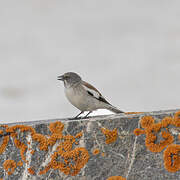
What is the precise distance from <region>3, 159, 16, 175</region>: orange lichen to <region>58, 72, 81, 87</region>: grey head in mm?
1886

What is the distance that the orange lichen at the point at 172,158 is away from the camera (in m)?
2.44

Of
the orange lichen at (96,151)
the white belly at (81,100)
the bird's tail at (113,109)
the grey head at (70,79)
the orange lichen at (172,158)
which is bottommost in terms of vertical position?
the orange lichen at (172,158)

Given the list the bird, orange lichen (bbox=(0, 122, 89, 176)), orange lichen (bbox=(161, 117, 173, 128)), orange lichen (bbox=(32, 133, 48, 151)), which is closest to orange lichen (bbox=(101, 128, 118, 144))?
orange lichen (bbox=(0, 122, 89, 176))

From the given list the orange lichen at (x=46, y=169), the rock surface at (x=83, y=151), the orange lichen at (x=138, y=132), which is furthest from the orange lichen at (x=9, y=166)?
the orange lichen at (x=138, y=132)

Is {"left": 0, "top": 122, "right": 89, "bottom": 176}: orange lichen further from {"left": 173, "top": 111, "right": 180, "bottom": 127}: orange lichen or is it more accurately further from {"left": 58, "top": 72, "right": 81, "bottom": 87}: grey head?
{"left": 58, "top": 72, "right": 81, "bottom": 87}: grey head

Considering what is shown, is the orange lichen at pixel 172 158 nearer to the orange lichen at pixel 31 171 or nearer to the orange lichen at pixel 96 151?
the orange lichen at pixel 96 151

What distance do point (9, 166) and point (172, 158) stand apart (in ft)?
4.52

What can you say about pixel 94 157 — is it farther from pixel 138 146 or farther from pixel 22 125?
pixel 22 125

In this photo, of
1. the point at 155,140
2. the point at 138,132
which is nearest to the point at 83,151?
the point at 138,132

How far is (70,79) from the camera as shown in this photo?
4.53 m

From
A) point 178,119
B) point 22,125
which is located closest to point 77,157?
point 22,125

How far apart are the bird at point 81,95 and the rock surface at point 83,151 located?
4.86ft

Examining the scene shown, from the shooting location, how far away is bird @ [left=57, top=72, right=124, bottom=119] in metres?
4.31

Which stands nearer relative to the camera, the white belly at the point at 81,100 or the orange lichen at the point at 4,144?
the orange lichen at the point at 4,144
